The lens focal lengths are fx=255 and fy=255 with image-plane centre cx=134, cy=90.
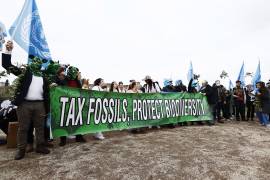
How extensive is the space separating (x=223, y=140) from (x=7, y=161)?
19.8 feet

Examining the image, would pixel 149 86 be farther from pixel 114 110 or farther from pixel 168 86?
pixel 114 110

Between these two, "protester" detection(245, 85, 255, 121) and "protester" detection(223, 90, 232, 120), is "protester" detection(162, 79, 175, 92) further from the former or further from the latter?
"protester" detection(245, 85, 255, 121)

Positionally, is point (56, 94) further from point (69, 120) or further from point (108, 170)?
point (108, 170)

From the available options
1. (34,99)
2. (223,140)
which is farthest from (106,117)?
(223,140)

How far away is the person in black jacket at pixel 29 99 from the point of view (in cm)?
547

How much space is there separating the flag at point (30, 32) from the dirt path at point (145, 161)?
306 centimetres

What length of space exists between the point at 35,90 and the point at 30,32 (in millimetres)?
3057

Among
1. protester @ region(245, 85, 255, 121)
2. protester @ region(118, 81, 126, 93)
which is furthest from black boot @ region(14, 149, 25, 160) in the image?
protester @ region(245, 85, 255, 121)

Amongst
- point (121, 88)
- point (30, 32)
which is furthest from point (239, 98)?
point (30, 32)

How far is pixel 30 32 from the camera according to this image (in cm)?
789

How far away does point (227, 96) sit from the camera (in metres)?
14.6

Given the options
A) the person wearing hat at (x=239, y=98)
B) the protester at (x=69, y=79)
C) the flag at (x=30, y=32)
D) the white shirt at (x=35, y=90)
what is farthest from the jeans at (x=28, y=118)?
the person wearing hat at (x=239, y=98)

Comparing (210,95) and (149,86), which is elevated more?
(149,86)

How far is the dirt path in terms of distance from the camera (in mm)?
4949
